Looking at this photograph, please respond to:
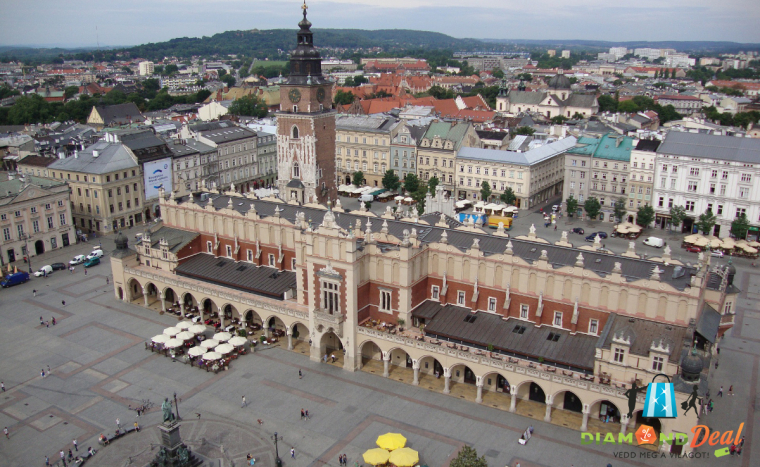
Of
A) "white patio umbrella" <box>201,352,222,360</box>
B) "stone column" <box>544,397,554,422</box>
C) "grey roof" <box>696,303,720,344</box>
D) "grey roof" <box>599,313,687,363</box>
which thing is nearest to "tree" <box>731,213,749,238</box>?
"grey roof" <box>696,303,720,344</box>

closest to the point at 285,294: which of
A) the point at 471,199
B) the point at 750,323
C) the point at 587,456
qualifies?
the point at 587,456

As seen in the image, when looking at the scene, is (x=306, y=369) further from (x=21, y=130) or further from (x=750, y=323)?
(x=21, y=130)

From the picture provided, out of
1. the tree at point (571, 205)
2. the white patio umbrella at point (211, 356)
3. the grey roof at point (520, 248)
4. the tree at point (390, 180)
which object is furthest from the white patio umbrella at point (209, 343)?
the tree at point (571, 205)

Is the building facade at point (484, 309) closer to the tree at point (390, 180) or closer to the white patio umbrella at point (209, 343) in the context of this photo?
the white patio umbrella at point (209, 343)

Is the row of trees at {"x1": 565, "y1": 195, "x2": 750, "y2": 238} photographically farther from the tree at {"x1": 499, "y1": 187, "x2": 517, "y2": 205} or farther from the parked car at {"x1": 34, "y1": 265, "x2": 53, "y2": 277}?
the parked car at {"x1": 34, "y1": 265, "x2": 53, "y2": 277}

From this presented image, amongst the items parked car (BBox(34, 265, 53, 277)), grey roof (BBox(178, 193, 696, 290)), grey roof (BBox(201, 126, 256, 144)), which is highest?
grey roof (BBox(201, 126, 256, 144))

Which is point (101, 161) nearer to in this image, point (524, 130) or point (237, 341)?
point (237, 341)
